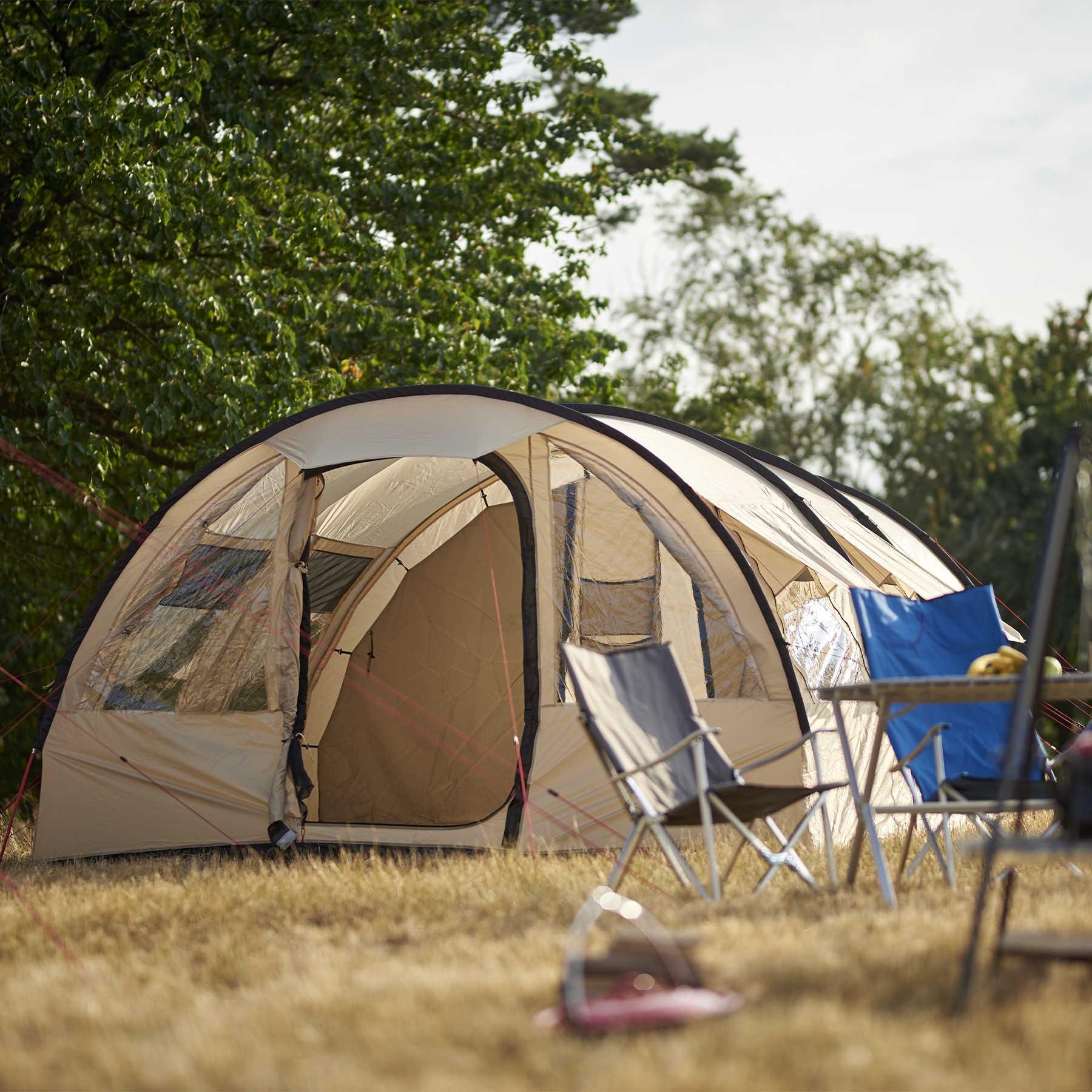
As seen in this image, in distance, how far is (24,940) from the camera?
11.1 ft

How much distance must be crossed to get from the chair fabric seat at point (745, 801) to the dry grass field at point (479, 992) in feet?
0.80

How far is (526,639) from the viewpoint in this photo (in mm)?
4926

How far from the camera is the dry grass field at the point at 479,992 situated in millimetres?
2059

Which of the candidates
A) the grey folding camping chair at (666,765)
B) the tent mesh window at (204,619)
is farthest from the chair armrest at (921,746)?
the tent mesh window at (204,619)

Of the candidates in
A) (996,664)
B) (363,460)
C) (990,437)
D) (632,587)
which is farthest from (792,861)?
(990,437)

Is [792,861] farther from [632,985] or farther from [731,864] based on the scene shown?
[632,985]

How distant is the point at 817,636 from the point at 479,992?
327 cm

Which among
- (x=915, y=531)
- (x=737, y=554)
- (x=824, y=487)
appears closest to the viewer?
(x=737, y=554)

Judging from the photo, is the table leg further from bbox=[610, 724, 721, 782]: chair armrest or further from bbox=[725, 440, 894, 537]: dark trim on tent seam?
bbox=[725, 440, 894, 537]: dark trim on tent seam

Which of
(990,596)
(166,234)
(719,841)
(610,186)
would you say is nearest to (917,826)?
(719,841)

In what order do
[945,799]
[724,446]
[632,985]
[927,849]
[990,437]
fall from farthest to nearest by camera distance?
[990,437] → [724,446] → [927,849] → [945,799] → [632,985]

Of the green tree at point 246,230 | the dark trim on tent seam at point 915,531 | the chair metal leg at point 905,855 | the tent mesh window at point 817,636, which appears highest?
the green tree at point 246,230

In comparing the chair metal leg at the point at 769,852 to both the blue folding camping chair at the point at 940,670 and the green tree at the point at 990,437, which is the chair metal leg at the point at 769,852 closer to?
the blue folding camping chair at the point at 940,670

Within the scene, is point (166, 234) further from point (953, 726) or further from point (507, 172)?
point (953, 726)
